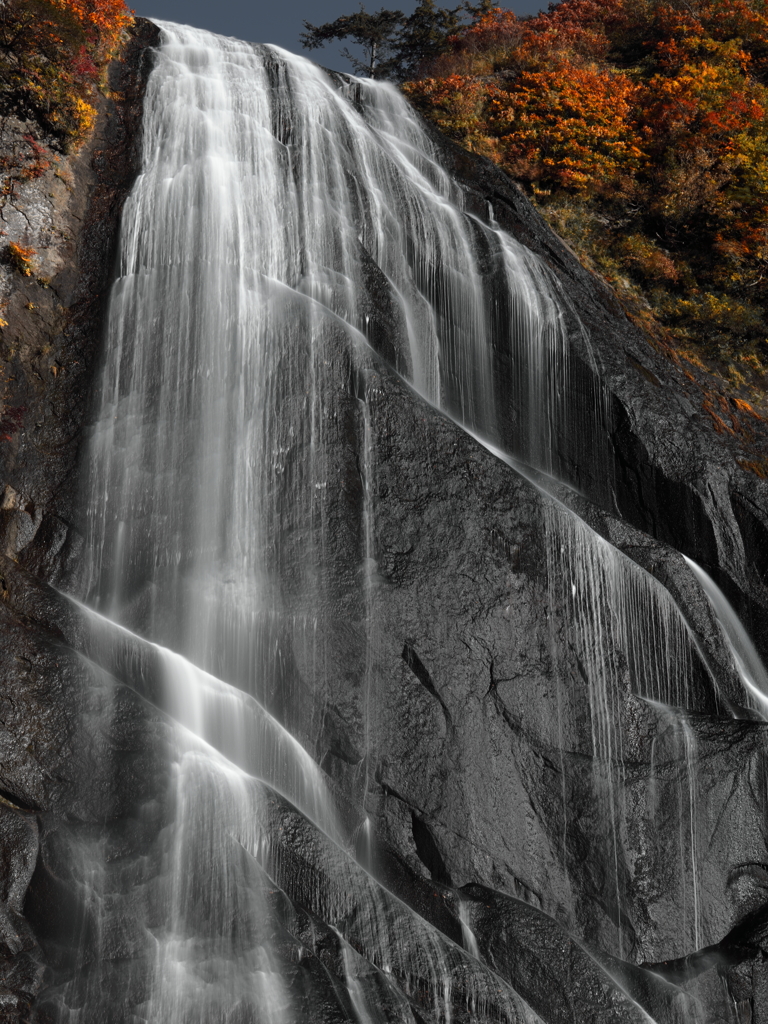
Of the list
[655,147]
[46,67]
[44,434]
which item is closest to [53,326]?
[44,434]

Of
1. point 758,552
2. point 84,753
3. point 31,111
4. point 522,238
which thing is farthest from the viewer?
point 522,238

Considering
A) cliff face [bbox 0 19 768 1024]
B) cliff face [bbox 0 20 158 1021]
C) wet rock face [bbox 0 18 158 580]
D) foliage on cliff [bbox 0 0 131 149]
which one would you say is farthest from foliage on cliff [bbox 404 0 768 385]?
wet rock face [bbox 0 18 158 580]

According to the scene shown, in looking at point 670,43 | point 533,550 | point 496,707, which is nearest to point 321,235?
point 533,550

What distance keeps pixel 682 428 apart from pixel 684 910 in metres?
5.91

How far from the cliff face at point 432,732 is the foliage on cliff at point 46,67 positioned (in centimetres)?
304

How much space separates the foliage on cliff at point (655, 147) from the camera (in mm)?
15438

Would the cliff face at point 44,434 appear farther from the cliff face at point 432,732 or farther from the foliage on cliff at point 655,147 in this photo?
the foliage on cliff at point 655,147

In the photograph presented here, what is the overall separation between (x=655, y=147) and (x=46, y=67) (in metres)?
13.4

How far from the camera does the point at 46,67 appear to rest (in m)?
10.7

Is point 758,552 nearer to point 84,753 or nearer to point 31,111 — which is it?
point 84,753

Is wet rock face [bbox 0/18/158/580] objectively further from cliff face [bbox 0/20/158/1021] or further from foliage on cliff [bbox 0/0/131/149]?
foliage on cliff [bbox 0/0/131/149]

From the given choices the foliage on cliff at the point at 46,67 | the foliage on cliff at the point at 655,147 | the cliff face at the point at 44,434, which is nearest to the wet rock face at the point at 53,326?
the cliff face at the point at 44,434

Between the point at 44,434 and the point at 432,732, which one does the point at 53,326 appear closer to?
the point at 44,434

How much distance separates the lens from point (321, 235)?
10.1 meters
